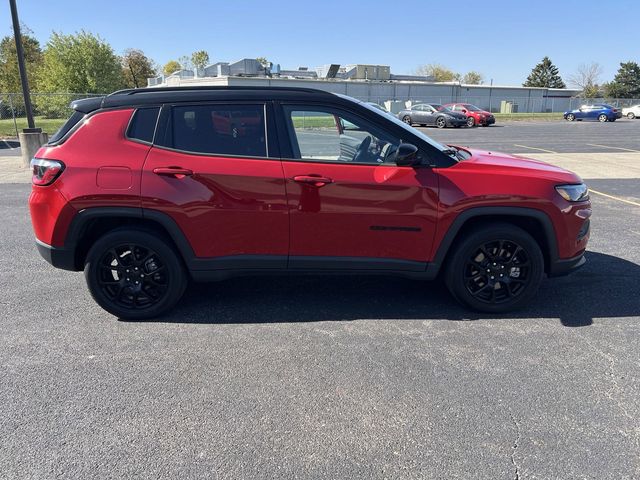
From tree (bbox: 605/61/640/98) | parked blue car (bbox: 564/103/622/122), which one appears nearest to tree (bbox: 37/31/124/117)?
parked blue car (bbox: 564/103/622/122)

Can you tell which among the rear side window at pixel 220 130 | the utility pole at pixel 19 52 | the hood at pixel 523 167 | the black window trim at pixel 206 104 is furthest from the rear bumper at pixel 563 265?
the utility pole at pixel 19 52

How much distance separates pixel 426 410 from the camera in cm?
276

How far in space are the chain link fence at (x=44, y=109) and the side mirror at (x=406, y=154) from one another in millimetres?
23931

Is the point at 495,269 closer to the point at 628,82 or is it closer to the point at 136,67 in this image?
the point at 136,67

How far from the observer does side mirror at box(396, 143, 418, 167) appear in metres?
3.56

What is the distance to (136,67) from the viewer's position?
74.6 metres

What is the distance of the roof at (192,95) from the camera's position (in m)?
3.75

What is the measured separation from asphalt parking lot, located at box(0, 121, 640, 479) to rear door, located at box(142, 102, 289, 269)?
668 mm

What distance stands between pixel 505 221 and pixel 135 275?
10.2 feet

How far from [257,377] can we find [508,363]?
1734mm

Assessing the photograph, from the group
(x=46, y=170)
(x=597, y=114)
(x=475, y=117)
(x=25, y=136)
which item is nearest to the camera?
(x=46, y=170)

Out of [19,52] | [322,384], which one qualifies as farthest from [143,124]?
[19,52]

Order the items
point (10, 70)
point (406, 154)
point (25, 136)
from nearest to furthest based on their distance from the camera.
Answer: point (406, 154) < point (25, 136) < point (10, 70)

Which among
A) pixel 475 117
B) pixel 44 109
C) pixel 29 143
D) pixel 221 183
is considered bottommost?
pixel 29 143
